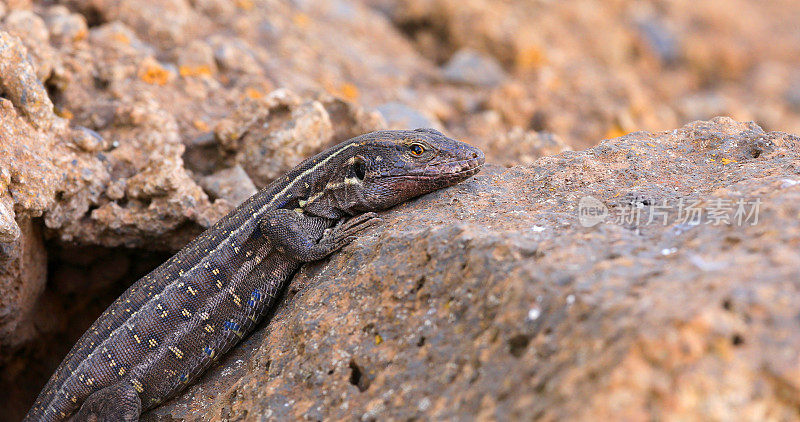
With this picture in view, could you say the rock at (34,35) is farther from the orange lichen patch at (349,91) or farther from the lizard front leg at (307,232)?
the orange lichen patch at (349,91)

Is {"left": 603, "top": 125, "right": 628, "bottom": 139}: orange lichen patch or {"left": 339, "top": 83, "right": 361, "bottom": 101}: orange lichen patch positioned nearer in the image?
{"left": 339, "top": 83, "right": 361, "bottom": 101}: orange lichen patch

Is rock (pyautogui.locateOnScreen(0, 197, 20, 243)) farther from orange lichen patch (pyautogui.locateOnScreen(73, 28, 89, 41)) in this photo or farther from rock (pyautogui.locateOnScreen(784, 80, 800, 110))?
rock (pyautogui.locateOnScreen(784, 80, 800, 110))

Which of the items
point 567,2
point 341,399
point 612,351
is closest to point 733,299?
point 612,351

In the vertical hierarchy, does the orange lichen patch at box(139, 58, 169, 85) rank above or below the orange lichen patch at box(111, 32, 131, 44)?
below

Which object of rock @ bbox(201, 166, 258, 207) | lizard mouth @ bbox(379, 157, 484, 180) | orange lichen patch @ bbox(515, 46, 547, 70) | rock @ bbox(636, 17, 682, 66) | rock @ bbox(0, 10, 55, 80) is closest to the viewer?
lizard mouth @ bbox(379, 157, 484, 180)

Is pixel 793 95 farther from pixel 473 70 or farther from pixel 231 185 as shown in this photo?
pixel 231 185

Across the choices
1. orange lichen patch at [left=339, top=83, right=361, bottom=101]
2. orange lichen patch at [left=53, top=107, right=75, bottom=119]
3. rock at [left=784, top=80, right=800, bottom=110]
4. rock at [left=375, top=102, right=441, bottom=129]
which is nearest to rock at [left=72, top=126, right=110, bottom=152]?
orange lichen patch at [left=53, top=107, right=75, bottom=119]
